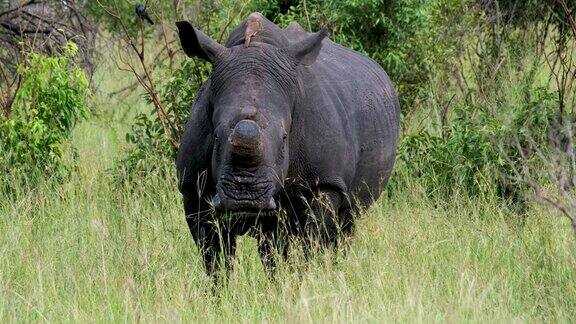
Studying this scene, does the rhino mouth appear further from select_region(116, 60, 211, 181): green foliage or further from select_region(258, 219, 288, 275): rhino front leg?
select_region(116, 60, 211, 181): green foliage

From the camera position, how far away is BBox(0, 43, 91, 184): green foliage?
30.0ft

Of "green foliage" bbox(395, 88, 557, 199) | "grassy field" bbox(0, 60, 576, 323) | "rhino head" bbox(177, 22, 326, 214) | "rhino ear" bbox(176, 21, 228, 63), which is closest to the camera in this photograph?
"grassy field" bbox(0, 60, 576, 323)

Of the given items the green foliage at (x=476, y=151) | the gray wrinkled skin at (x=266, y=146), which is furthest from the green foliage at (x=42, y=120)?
the green foliage at (x=476, y=151)

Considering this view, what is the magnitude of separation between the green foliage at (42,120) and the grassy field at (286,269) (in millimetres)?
240

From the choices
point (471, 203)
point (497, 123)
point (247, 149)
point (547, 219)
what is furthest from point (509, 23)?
point (247, 149)

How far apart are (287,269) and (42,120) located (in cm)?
323

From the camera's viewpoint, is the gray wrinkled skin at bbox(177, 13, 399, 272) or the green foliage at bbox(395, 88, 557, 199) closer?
the gray wrinkled skin at bbox(177, 13, 399, 272)

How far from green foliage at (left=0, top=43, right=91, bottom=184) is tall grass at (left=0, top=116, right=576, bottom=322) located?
0.31 m

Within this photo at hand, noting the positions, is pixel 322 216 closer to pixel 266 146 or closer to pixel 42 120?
pixel 266 146

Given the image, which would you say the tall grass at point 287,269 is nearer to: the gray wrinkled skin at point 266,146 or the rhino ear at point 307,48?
the gray wrinkled skin at point 266,146

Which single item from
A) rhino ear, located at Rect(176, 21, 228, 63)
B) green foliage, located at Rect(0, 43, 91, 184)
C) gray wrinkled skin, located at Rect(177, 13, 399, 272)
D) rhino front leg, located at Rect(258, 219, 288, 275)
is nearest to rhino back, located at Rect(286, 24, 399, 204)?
gray wrinkled skin, located at Rect(177, 13, 399, 272)

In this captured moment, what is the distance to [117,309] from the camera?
601cm

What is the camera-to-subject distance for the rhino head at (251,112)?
6.17 metres

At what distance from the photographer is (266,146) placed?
20.6 feet
